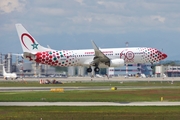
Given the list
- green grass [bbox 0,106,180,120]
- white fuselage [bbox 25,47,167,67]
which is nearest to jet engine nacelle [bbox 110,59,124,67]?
white fuselage [bbox 25,47,167,67]

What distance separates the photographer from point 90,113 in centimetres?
5138

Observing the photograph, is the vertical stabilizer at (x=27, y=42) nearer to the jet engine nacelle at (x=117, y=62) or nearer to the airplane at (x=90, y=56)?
the airplane at (x=90, y=56)

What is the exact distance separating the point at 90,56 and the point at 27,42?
1333 cm

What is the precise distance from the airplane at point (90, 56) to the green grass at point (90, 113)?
4223cm

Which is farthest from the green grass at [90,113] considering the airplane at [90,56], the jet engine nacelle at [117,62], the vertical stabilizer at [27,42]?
the vertical stabilizer at [27,42]

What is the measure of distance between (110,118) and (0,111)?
12881 mm

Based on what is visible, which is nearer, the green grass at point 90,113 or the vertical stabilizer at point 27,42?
the green grass at point 90,113

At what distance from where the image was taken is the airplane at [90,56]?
9875cm

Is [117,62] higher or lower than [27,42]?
lower

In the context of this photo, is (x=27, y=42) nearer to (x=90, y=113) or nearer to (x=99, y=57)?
(x=99, y=57)

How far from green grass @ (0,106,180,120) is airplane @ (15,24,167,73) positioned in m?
42.2

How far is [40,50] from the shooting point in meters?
101

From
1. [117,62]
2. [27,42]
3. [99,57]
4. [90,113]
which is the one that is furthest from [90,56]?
[90,113]

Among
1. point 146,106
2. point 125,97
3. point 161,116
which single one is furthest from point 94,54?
point 161,116
